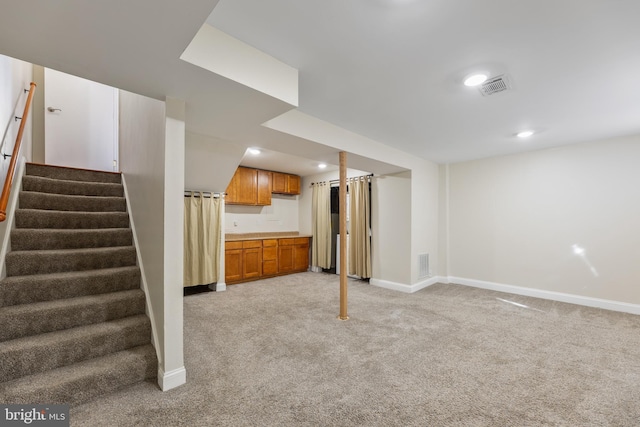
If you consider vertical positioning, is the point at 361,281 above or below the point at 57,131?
below

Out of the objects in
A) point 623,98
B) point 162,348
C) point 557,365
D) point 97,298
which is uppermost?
point 623,98

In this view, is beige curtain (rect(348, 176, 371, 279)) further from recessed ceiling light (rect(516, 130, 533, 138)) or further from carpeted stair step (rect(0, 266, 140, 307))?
carpeted stair step (rect(0, 266, 140, 307))

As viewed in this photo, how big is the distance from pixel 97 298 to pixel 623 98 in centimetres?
506

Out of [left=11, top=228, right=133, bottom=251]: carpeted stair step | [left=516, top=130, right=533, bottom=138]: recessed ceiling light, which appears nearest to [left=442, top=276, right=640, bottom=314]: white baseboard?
[left=516, top=130, right=533, bottom=138]: recessed ceiling light

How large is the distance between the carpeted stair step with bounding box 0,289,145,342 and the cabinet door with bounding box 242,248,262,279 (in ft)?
8.80

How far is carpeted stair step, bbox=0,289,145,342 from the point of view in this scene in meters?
1.92

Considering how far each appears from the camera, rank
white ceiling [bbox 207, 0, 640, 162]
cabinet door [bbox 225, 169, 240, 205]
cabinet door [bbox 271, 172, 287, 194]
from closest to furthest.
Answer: white ceiling [bbox 207, 0, 640, 162] → cabinet door [bbox 225, 169, 240, 205] → cabinet door [bbox 271, 172, 287, 194]

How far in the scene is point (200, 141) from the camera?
334 centimetres

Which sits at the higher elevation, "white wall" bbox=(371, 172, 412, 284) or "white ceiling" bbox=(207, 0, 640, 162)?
"white ceiling" bbox=(207, 0, 640, 162)

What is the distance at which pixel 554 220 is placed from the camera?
13.6 ft

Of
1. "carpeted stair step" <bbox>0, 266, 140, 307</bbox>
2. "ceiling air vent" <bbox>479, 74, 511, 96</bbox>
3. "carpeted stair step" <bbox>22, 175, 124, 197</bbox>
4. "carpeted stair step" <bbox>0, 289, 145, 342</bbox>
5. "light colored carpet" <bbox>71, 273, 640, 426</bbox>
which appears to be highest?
"ceiling air vent" <bbox>479, 74, 511, 96</bbox>

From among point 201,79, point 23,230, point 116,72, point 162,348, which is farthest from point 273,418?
point 23,230

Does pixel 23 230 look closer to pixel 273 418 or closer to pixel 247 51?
pixel 247 51

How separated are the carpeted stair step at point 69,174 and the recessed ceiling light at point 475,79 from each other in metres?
4.27
